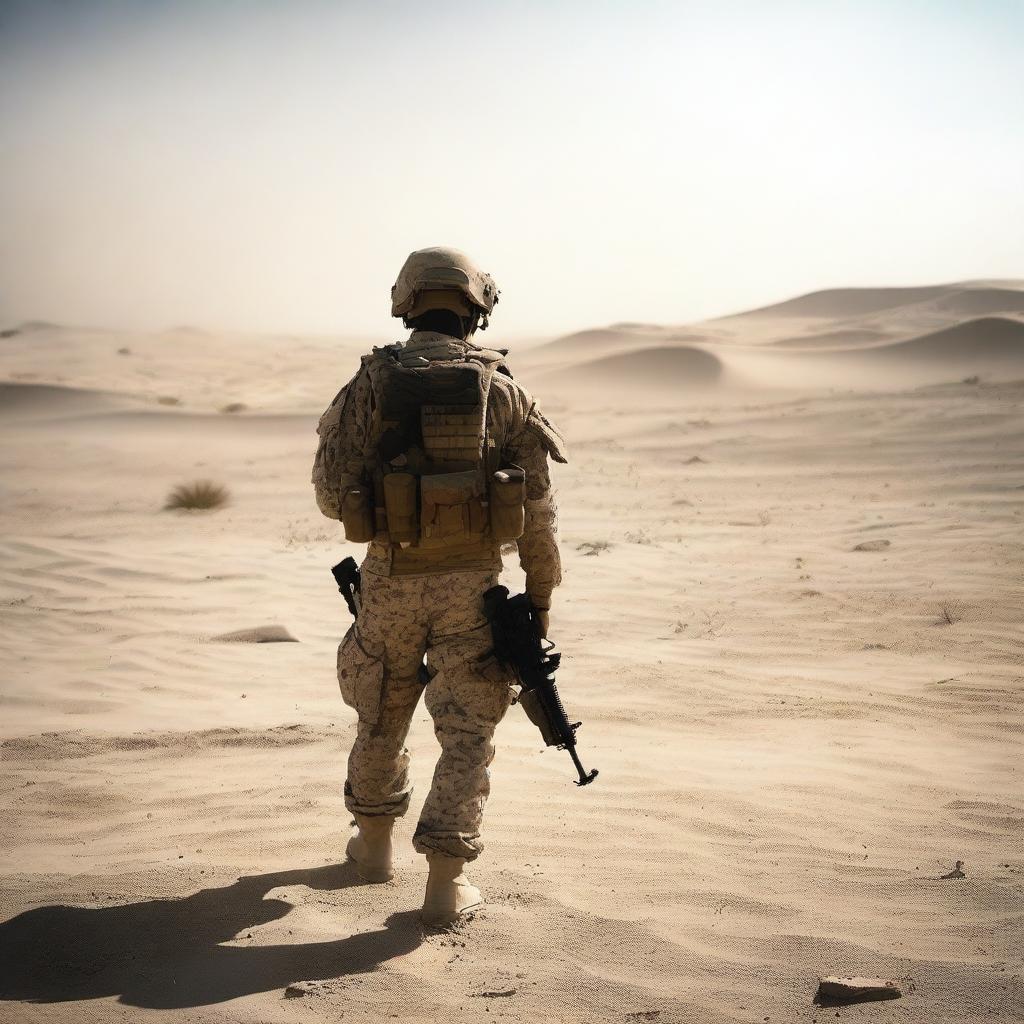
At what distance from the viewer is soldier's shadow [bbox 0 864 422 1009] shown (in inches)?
118

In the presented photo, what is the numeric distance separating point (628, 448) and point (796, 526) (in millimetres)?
5795

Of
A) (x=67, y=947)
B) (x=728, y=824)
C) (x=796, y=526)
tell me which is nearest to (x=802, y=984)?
(x=728, y=824)

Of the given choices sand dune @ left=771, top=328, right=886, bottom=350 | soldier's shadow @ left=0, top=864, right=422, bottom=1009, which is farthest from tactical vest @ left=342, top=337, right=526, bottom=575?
sand dune @ left=771, top=328, right=886, bottom=350

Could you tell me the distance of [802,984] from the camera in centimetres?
298

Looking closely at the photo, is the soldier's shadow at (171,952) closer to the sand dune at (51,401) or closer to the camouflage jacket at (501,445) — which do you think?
the camouflage jacket at (501,445)

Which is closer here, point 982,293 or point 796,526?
point 796,526

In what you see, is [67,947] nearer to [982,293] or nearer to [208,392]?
[208,392]

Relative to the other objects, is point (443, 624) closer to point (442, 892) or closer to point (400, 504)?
point (400, 504)

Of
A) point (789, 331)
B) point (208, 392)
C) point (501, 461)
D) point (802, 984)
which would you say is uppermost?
point (789, 331)

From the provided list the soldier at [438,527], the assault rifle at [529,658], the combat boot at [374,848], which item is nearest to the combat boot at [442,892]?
the soldier at [438,527]

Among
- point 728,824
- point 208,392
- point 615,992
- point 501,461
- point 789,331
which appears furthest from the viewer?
point 789,331

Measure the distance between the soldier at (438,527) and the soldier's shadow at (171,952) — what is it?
0.32 meters

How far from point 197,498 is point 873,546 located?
6878 millimetres

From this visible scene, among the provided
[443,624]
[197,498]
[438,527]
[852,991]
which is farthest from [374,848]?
[197,498]
